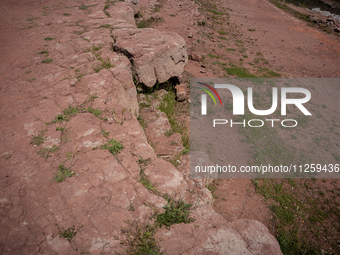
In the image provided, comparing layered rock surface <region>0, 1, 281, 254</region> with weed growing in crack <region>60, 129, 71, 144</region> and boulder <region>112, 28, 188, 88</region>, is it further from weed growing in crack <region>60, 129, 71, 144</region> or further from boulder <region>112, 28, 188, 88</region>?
boulder <region>112, 28, 188, 88</region>

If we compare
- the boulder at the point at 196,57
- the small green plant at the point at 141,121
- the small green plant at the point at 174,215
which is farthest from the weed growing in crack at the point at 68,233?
the boulder at the point at 196,57

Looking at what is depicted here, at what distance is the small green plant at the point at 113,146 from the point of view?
309 cm

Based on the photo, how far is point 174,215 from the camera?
7.97ft

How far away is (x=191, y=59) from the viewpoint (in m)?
8.87

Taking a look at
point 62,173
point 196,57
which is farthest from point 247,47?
point 62,173

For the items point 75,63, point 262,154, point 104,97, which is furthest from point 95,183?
point 262,154

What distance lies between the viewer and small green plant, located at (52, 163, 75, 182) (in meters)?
2.60

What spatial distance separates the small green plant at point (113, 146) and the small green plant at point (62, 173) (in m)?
0.60

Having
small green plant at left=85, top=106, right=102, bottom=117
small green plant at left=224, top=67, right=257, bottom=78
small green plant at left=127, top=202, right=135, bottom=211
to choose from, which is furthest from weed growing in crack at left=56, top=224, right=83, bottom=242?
small green plant at left=224, top=67, right=257, bottom=78

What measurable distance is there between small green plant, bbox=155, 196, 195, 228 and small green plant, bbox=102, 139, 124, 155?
1130 millimetres

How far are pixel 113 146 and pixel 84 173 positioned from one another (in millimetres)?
584

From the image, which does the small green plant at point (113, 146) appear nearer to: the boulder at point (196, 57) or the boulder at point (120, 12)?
the boulder at point (196, 57)

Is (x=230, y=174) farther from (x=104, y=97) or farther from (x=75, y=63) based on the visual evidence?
(x=75, y=63)

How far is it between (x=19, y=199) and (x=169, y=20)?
40.9 ft
